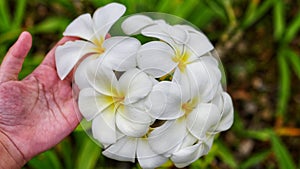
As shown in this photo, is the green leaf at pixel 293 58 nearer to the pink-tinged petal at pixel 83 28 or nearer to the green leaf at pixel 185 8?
the green leaf at pixel 185 8

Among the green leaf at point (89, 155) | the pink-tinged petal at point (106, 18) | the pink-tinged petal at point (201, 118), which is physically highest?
the pink-tinged petal at point (106, 18)

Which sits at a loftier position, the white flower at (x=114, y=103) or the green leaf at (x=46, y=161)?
the white flower at (x=114, y=103)

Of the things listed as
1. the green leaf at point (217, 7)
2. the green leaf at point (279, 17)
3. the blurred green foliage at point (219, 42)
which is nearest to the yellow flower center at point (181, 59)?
the blurred green foliage at point (219, 42)

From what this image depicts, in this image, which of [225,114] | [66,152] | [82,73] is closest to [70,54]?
[82,73]

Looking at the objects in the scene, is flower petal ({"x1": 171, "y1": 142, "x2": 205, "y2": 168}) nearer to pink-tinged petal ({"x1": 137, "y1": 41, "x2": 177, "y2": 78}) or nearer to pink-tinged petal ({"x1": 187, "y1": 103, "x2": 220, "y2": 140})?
pink-tinged petal ({"x1": 187, "y1": 103, "x2": 220, "y2": 140})

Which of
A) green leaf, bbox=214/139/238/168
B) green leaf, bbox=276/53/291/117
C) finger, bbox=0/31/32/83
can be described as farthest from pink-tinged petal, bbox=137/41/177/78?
green leaf, bbox=276/53/291/117

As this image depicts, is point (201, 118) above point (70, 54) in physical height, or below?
below

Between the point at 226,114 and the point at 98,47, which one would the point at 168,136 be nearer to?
the point at 226,114
